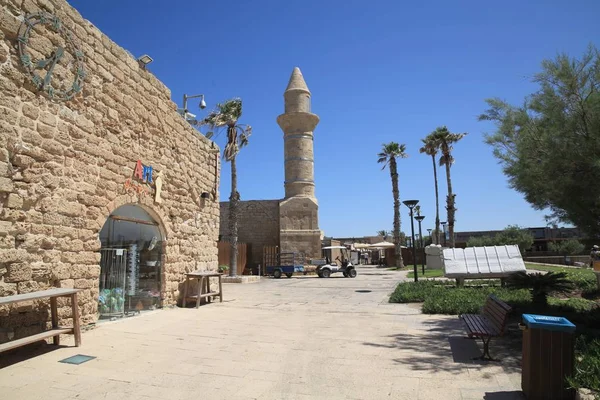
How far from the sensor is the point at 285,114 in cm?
2530

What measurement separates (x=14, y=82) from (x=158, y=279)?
4982mm

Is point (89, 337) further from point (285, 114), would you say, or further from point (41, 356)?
point (285, 114)

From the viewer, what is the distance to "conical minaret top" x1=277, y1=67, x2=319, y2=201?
25.0 m

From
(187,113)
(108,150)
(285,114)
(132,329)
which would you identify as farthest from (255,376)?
(285,114)

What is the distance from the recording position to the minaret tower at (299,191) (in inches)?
983

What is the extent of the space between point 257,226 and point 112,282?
63.0 feet

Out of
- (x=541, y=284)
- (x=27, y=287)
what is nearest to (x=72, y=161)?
(x=27, y=287)

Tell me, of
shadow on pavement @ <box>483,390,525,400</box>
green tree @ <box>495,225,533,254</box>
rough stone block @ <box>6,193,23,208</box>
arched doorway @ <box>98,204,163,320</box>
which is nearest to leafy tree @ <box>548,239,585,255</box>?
green tree @ <box>495,225,533,254</box>

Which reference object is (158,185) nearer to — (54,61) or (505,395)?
(54,61)

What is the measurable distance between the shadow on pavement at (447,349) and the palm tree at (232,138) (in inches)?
552

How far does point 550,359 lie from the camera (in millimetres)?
3648

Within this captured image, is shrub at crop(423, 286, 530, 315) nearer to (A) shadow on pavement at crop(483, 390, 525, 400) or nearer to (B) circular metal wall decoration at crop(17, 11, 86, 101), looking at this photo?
(A) shadow on pavement at crop(483, 390, 525, 400)

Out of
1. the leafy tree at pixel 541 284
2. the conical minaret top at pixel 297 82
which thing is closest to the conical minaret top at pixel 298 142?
the conical minaret top at pixel 297 82

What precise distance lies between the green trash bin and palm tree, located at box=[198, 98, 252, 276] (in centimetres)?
1710
